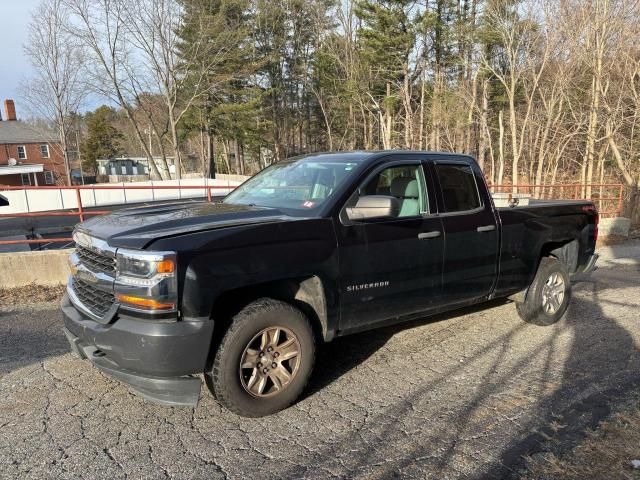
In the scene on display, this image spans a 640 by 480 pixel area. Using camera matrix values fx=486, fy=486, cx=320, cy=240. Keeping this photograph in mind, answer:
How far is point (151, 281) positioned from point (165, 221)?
67 cm

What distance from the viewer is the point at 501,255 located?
4797mm

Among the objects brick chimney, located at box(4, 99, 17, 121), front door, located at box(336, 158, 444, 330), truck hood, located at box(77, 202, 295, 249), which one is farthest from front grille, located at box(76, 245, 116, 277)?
brick chimney, located at box(4, 99, 17, 121)

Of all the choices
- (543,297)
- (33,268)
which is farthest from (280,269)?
(33,268)

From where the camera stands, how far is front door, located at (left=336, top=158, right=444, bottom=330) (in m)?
3.69

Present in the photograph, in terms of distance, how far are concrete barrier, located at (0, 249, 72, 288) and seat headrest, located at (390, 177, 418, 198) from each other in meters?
Answer: 4.99

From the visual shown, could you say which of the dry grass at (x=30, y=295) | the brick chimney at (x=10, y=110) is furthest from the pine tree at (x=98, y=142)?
the dry grass at (x=30, y=295)

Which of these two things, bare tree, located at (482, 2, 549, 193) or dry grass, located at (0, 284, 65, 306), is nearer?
dry grass, located at (0, 284, 65, 306)

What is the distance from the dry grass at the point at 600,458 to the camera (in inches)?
108

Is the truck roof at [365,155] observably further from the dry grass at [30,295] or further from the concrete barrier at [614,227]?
the concrete barrier at [614,227]

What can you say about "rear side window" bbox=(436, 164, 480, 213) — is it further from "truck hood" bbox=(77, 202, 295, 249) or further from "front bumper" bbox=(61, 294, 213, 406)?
"front bumper" bbox=(61, 294, 213, 406)

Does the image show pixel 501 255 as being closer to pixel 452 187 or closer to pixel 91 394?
pixel 452 187

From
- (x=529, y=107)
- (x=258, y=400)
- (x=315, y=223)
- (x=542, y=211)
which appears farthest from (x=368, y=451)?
(x=529, y=107)

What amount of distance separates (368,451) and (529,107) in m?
22.8

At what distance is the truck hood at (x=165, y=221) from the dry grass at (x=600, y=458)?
224 cm
